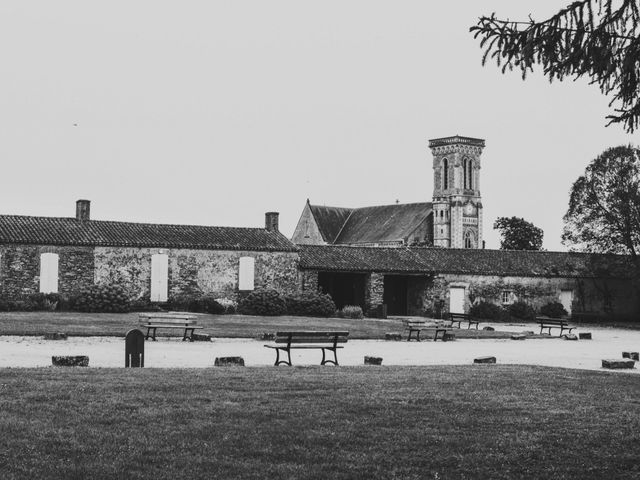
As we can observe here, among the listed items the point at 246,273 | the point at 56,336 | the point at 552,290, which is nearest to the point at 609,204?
the point at 552,290

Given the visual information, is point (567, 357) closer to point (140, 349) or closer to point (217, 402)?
A: point (140, 349)

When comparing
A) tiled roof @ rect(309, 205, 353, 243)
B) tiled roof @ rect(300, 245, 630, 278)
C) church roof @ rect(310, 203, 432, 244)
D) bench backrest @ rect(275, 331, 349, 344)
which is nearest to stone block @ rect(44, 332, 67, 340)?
bench backrest @ rect(275, 331, 349, 344)

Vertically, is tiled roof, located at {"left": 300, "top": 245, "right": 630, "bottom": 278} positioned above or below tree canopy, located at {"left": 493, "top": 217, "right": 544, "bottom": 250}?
below

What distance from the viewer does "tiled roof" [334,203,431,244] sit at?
271 feet

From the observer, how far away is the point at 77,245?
40656mm

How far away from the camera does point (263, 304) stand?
41.3 metres

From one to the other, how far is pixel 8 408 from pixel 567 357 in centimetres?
1538

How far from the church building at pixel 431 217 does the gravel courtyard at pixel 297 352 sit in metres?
53.5

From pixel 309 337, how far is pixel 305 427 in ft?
27.2

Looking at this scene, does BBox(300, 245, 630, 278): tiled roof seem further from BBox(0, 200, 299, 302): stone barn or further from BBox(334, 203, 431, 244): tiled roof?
BBox(334, 203, 431, 244): tiled roof

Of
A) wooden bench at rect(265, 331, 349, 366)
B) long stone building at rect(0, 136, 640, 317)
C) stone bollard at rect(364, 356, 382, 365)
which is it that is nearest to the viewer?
wooden bench at rect(265, 331, 349, 366)

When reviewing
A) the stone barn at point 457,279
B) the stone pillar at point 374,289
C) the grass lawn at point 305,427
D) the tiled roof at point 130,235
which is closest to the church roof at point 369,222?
the stone barn at point 457,279

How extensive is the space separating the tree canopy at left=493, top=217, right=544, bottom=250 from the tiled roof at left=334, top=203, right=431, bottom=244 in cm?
955

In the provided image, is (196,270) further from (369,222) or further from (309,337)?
(369,222)
